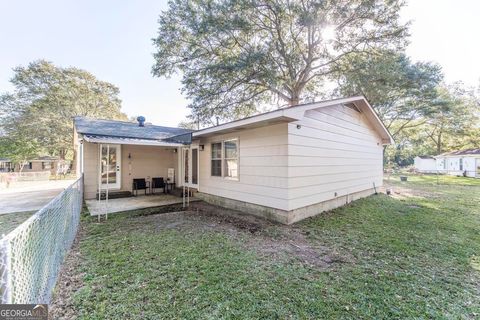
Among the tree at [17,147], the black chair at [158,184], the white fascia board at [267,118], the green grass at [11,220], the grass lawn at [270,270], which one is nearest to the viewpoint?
the grass lawn at [270,270]

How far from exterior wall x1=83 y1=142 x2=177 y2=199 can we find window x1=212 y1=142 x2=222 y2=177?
3265 mm

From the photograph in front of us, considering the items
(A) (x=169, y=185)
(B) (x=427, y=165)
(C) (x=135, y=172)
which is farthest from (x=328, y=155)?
(B) (x=427, y=165)

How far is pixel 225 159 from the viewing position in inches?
288

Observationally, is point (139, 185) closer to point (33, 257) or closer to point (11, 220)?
point (11, 220)

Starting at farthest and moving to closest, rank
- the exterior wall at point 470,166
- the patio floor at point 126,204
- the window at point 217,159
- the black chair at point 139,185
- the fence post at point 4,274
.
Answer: the exterior wall at point 470,166 → the black chair at point 139,185 → the window at point 217,159 → the patio floor at point 126,204 → the fence post at point 4,274

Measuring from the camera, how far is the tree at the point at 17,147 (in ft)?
67.0

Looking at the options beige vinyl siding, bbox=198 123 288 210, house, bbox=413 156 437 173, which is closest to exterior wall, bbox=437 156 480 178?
house, bbox=413 156 437 173

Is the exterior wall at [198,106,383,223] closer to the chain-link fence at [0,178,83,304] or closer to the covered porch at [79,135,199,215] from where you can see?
the covered porch at [79,135,199,215]

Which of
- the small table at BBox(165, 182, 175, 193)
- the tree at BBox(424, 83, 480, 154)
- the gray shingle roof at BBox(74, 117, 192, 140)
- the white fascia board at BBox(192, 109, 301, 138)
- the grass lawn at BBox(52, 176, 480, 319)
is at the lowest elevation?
the grass lawn at BBox(52, 176, 480, 319)

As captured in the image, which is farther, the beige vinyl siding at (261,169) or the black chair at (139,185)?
the black chair at (139,185)

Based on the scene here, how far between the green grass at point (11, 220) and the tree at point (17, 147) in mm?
20626

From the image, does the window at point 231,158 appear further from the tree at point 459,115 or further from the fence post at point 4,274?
the tree at point 459,115

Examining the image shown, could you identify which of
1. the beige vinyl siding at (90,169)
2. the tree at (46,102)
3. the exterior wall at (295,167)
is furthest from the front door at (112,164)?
the tree at (46,102)

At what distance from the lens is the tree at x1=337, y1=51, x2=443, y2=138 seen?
36.0 ft
